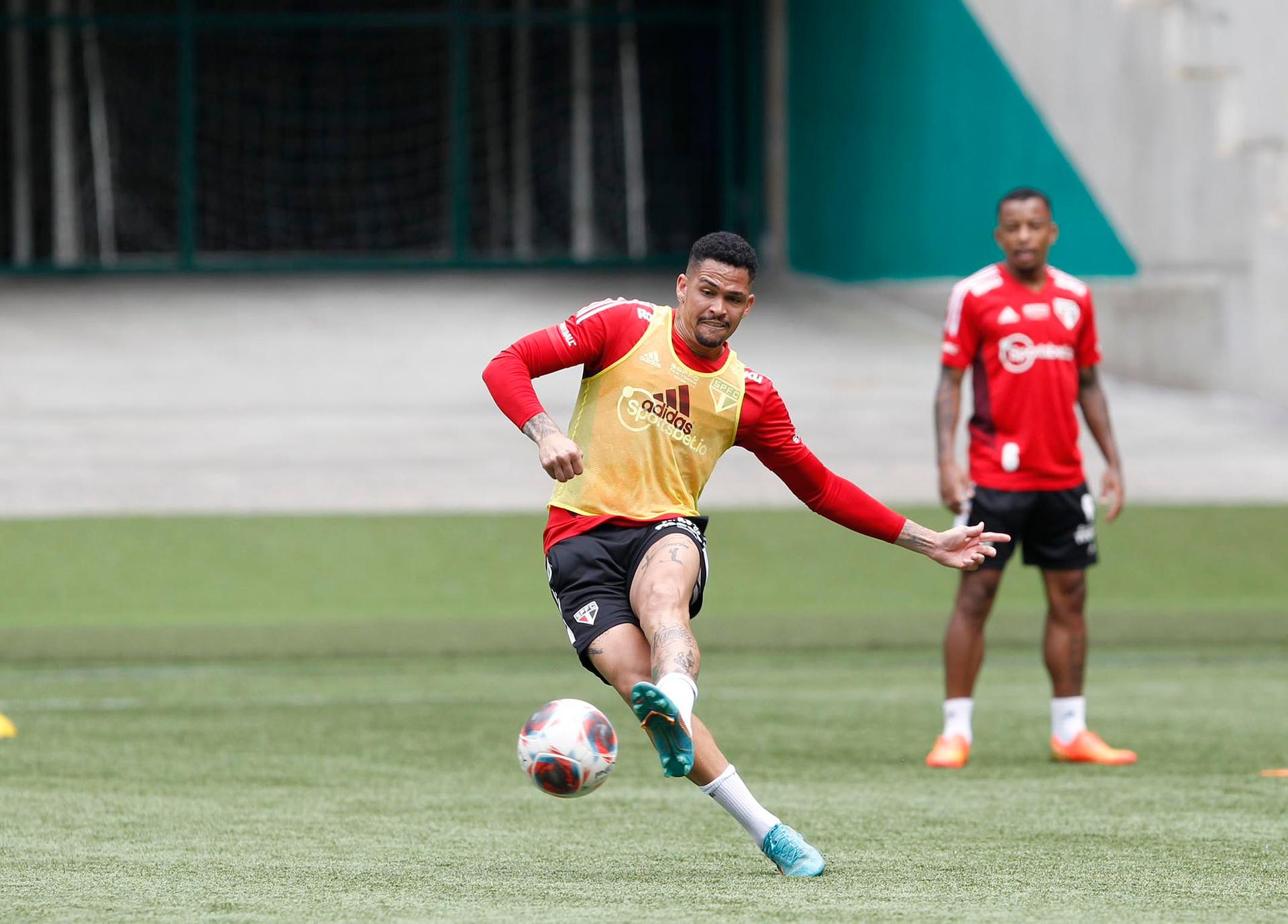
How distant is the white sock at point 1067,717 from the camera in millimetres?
7543

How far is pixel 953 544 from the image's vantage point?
5.42 metres

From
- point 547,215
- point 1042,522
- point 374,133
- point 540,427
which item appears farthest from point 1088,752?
point 374,133

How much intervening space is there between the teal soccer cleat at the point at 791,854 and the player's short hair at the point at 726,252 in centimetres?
151

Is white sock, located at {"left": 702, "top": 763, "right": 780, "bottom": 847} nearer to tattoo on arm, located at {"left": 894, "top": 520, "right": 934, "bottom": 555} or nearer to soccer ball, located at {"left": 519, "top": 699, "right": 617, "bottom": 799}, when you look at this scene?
soccer ball, located at {"left": 519, "top": 699, "right": 617, "bottom": 799}

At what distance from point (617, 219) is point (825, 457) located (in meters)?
9.83

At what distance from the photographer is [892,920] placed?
14.5ft

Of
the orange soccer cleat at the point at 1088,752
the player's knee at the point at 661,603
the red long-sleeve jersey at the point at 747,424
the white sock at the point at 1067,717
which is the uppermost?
the red long-sleeve jersey at the point at 747,424

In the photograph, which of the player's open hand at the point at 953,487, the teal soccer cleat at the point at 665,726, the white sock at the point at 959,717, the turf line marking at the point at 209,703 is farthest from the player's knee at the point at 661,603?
the turf line marking at the point at 209,703

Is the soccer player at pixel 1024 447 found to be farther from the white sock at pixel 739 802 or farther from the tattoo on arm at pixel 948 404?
the white sock at pixel 739 802

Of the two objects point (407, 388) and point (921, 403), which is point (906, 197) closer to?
point (921, 403)

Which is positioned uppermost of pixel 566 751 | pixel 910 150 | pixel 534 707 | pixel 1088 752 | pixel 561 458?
pixel 561 458

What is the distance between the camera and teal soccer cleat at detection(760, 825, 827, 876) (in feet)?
16.6

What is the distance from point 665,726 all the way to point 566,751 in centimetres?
28

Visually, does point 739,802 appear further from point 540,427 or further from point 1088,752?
point 1088,752
